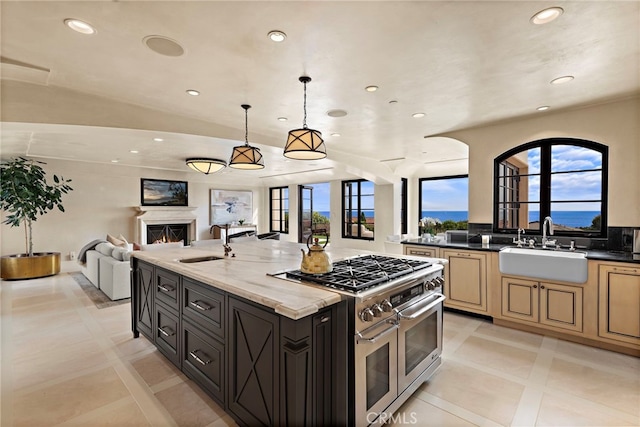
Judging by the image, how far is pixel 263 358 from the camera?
5.11 ft

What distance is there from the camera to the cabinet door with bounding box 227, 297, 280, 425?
1.49 m

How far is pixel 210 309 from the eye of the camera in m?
1.93

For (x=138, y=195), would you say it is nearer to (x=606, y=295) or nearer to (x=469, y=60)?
(x=469, y=60)

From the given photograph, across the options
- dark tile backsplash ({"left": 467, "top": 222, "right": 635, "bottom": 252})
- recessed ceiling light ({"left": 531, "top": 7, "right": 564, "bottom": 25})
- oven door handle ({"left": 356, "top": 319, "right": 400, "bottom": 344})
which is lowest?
oven door handle ({"left": 356, "top": 319, "right": 400, "bottom": 344})

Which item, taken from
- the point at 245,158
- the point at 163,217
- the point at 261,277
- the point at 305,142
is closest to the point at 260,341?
the point at 261,277

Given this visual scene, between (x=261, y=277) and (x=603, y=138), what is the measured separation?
3.99 m

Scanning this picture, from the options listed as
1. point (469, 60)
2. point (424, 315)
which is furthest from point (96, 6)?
point (424, 315)

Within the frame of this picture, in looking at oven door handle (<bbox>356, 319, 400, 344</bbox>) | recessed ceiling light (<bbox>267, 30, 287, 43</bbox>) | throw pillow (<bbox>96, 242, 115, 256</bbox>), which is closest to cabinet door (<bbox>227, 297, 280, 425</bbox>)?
oven door handle (<bbox>356, 319, 400, 344</bbox>)

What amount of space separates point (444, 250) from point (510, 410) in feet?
6.78

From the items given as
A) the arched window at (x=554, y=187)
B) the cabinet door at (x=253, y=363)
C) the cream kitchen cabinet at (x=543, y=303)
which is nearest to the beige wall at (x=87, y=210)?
the cabinet door at (x=253, y=363)

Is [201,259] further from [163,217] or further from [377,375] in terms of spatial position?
[163,217]

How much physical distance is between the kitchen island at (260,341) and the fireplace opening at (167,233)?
627 centimetres

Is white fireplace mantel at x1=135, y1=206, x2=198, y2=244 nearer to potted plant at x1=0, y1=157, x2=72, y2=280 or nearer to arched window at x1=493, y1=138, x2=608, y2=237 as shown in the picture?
potted plant at x1=0, y1=157, x2=72, y2=280

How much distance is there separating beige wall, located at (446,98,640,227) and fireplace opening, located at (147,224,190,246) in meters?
7.34
